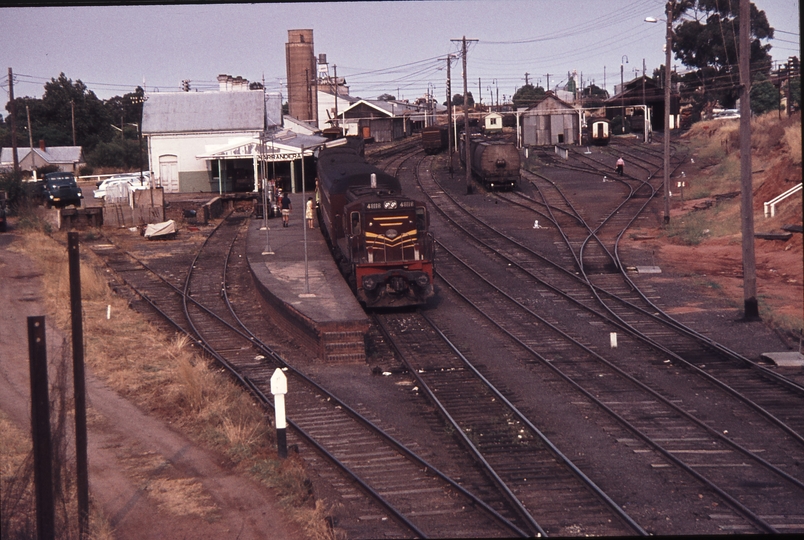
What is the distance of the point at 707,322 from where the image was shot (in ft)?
62.4

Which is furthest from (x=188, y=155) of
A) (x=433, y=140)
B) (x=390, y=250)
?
(x=390, y=250)

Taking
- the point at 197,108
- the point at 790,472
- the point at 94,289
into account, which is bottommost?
the point at 790,472

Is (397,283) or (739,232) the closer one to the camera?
(397,283)

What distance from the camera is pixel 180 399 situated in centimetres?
1330

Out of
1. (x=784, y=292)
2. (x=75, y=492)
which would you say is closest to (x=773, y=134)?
(x=784, y=292)

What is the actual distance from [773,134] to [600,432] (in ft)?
129

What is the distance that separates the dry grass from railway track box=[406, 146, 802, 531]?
16.8ft

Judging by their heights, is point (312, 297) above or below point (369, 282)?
below

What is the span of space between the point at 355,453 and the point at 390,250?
942cm

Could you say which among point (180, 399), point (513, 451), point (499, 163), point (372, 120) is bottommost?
point (513, 451)

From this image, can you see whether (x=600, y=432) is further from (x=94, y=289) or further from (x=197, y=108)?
(x=197, y=108)

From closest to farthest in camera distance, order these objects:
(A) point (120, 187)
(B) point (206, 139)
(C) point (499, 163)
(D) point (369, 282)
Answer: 1. (D) point (369, 282)
2. (C) point (499, 163)
3. (A) point (120, 187)
4. (B) point (206, 139)

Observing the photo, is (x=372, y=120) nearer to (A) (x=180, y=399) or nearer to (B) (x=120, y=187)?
(B) (x=120, y=187)

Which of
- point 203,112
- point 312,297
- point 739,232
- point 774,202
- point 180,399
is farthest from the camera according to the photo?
point 203,112
